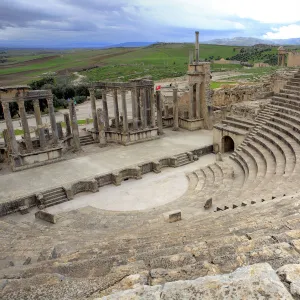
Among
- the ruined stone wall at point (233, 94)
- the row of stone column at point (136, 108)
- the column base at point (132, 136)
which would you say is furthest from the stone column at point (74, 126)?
the ruined stone wall at point (233, 94)

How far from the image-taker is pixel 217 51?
156 metres

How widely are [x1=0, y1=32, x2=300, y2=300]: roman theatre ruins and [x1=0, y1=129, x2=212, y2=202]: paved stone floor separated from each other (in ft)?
0.29

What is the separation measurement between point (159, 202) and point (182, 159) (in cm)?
608

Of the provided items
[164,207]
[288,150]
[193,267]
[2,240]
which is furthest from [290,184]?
[2,240]

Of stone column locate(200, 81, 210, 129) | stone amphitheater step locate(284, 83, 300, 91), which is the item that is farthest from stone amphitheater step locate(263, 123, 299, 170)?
stone column locate(200, 81, 210, 129)

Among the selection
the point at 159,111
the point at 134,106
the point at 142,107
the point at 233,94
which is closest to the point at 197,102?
the point at 159,111

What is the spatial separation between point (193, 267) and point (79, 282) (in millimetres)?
1629

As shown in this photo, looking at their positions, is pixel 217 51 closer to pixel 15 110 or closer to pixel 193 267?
pixel 15 110

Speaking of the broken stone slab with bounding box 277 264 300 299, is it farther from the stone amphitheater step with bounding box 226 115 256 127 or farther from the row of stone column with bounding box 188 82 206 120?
the row of stone column with bounding box 188 82 206 120

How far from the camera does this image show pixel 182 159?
21.2 meters

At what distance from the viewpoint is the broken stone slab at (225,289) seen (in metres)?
3.03

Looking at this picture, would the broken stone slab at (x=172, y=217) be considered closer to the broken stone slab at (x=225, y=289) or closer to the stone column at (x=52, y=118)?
the broken stone slab at (x=225, y=289)

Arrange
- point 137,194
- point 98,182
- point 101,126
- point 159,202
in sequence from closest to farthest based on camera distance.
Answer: point 159,202 < point 137,194 < point 98,182 < point 101,126

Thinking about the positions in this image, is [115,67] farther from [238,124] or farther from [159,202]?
[159,202]
